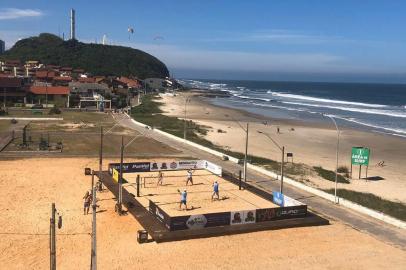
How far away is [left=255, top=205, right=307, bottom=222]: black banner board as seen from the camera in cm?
2688

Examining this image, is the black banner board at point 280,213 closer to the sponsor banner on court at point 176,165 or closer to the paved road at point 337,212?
the paved road at point 337,212

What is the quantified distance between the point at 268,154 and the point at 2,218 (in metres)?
32.2

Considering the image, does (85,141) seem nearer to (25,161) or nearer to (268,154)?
(25,161)

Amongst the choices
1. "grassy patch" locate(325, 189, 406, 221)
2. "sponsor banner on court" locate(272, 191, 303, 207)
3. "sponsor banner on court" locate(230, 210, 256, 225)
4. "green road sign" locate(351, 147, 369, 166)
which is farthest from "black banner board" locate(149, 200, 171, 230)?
"green road sign" locate(351, 147, 369, 166)

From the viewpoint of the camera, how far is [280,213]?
1084 inches

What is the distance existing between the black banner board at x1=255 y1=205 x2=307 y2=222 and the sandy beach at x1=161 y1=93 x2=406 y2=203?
10786 millimetres

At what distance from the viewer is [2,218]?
26531mm

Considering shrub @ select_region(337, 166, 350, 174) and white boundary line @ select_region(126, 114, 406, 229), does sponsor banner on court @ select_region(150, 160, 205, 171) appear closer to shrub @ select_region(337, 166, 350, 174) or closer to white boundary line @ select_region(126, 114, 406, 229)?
white boundary line @ select_region(126, 114, 406, 229)

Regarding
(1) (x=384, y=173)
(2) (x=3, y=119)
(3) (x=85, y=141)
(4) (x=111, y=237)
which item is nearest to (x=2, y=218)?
(4) (x=111, y=237)

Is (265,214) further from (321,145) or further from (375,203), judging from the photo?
(321,145)

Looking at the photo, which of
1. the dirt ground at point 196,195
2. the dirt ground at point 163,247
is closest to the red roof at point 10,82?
the dirt ground at point 196,195

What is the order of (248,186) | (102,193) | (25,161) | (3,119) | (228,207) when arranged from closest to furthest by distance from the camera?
(228,207) < (102,193) < (248,186) < (25,161) < (3,119)

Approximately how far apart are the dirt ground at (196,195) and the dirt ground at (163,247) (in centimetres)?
305

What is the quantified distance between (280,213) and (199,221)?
4.84m
